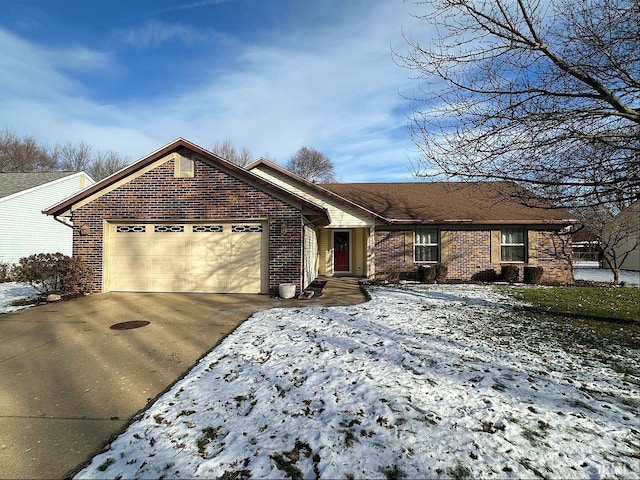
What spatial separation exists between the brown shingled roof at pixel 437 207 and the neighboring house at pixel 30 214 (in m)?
15.7

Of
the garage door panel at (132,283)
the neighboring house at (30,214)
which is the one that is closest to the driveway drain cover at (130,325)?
the garage door panel at (132,283)

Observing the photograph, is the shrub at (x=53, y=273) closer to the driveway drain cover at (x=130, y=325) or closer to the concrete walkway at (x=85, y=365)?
the concrete walkway at (x=85, y=365)

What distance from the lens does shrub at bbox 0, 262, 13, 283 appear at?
1462cm

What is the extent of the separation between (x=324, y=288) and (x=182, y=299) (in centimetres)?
455

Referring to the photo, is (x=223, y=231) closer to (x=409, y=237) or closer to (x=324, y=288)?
(x=324, y=288)

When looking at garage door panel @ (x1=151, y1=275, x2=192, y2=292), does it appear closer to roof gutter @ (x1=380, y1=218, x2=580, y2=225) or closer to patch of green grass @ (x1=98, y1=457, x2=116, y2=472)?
roof gutter @ (x1=380, y1=218, x2=580, y2=225)

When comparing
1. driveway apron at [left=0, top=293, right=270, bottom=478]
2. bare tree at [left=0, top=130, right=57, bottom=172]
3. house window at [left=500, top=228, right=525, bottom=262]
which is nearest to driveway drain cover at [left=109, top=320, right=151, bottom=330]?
driveway apron at [left=0, top=293, right=270, bottom=478]

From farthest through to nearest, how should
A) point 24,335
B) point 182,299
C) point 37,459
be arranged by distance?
point 182,299
point 24,335
point 37,459

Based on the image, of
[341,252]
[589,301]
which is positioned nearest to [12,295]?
[341,252]

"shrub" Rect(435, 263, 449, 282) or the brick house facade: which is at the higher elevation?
the brick house facade

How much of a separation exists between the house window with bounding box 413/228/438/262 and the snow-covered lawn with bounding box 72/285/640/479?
8394 millimetres

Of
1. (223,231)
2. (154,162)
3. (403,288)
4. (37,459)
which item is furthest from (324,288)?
(37,459)

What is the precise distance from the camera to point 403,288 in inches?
459

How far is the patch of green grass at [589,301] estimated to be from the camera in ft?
25.5
